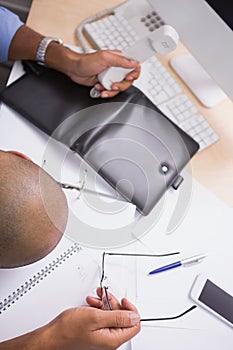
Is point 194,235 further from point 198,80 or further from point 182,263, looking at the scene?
point 198,80

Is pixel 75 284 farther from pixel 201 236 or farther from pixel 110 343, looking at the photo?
pixel 201 236

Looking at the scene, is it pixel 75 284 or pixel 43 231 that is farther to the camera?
pixel 75 284

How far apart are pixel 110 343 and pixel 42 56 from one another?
0.53m

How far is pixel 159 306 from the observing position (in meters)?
0.79

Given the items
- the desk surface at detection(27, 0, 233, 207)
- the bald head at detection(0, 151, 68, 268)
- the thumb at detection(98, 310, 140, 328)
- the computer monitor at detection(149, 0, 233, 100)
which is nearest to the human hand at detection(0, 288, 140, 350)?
the thumb at detection(98, 310, 140, 328)

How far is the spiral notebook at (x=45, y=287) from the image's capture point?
0.75m

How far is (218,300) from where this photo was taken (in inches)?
31.9

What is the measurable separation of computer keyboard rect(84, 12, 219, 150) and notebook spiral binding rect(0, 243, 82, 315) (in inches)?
12.6

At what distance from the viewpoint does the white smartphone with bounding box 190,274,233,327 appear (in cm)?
80

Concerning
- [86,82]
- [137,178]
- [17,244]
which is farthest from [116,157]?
[17,244]

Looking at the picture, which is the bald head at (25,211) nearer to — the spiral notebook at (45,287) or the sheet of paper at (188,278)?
the spiral notebook at (45,287)

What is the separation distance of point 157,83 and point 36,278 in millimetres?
444

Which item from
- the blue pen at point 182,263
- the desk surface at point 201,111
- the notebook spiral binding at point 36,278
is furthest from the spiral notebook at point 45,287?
the desk surface at point 201,111

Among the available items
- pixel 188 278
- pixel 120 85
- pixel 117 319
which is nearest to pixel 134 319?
pixel 117 319
